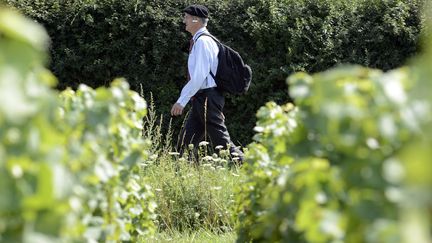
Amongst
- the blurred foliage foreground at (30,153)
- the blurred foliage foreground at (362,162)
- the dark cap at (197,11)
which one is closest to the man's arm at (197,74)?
the dark cap at (197,11)

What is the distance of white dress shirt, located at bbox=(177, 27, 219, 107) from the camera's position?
720 cm

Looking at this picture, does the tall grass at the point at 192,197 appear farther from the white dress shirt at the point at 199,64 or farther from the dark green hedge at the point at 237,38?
the dark green hedge at the point at 237,38

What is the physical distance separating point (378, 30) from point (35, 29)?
8519mm

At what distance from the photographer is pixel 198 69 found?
7.20 metres

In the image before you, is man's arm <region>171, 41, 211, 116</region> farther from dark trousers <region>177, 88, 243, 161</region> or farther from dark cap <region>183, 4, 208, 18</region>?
dark cap <region>183, 4, 208, 18</region>

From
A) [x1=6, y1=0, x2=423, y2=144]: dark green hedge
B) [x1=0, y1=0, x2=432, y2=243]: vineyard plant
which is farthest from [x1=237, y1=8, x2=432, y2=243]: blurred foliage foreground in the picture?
[x1=6, y1=0, x2=423, y2=144]: dark green hedge

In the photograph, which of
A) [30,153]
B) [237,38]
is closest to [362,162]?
[30,153]

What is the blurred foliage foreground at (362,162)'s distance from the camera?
1.35 m

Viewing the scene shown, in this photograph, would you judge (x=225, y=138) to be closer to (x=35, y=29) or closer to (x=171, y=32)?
(x=171, y=32)

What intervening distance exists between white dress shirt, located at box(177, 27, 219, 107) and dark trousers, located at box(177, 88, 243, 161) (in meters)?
0.14

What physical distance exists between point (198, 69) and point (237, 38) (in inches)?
104

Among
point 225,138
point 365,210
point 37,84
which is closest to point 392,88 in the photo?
point 365,210

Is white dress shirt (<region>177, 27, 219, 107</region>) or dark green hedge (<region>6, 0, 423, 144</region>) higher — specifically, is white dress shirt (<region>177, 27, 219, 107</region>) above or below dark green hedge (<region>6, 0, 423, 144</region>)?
above

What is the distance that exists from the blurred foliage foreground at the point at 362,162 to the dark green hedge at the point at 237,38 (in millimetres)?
7172
